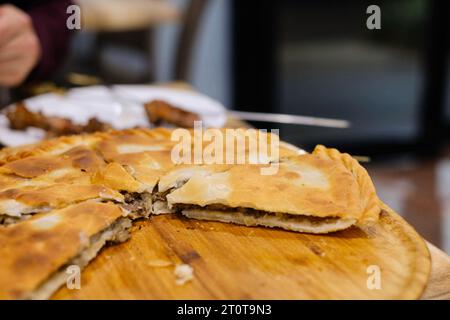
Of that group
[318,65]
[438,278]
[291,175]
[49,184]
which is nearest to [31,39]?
[49,184]

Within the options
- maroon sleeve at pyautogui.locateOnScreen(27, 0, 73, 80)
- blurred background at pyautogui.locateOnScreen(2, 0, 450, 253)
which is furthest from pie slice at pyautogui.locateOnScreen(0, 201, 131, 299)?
blurred background at pyautogui.locateOnScreen(2, 0, 450, 253)

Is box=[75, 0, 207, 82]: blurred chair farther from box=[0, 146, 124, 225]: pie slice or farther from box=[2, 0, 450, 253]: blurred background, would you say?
box=[0, 146, 124, 225]: pie slice

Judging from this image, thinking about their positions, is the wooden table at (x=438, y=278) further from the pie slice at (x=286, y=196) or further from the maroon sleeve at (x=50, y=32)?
the maroon sleeve at (x=50, y=32)

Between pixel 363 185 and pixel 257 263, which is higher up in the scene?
pixel 363 185

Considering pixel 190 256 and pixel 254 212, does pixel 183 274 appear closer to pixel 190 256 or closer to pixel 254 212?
pixel 190 256

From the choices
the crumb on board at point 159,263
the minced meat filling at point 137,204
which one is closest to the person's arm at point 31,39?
the minced meat filling at point 137,204
